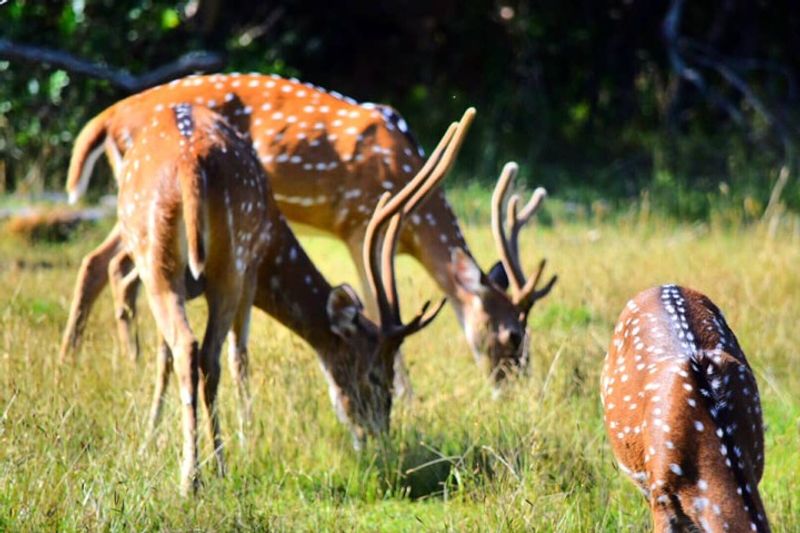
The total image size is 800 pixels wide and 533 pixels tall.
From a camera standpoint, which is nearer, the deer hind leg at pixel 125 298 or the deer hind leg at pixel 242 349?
the deer hind leg at pixel 242 349

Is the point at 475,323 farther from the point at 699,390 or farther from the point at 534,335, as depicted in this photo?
the point at 699,390

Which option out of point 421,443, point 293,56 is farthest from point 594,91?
point 421,443

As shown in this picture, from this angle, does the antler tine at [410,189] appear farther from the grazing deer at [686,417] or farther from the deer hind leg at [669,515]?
the deer hind leg at [669,515]

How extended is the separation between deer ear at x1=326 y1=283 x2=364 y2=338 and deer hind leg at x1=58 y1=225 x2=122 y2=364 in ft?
4.69

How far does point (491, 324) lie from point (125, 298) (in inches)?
73.9

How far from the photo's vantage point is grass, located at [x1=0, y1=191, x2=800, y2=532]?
16.3 feet

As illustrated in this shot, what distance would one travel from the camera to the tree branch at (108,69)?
10.6m

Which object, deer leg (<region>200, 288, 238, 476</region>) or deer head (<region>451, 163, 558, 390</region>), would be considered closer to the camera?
deer leg (<region>200, 288, 238, 476</region>)

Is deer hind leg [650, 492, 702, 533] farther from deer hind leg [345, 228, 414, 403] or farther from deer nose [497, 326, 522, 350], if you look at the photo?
deer nose [497, 326, 522, 350]

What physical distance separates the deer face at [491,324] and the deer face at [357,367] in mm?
1046

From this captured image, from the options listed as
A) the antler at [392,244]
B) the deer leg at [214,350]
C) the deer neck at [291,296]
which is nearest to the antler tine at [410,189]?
the antler at [392,244]

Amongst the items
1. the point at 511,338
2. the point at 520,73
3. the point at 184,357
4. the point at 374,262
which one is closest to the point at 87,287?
the point at 374,262

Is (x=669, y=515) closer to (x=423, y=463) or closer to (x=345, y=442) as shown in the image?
(x=423, y=463)

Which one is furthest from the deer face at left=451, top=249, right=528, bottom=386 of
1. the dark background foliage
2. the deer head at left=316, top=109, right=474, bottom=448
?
the dark background foliage
